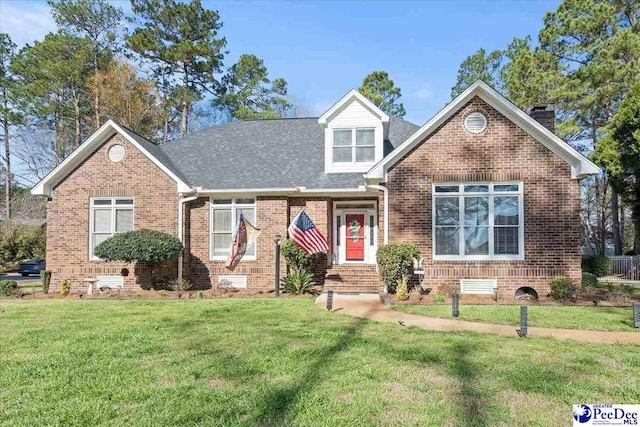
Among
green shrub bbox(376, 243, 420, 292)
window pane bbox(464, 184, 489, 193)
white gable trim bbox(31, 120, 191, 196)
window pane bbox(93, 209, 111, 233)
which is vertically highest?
white gable trim bbox(31, 120, 191, 196)

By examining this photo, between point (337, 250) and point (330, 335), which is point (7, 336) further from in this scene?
point (337, 250)

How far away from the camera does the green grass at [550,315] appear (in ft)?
26.8

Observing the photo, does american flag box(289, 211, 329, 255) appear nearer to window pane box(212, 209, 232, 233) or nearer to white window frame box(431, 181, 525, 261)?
window pane box(212, 209, 232, 233)

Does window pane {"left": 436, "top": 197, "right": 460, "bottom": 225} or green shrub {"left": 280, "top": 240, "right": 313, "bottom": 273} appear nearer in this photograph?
window pane {"left": 436, "top": 197, "right": 460, "bottom": 225}

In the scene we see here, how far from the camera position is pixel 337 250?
609 inches

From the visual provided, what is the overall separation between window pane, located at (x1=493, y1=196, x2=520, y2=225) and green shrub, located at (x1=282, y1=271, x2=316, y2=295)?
551cm

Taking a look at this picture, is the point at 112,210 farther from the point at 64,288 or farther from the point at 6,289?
the point at 6,289

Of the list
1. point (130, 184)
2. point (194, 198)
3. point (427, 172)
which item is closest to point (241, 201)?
point (194, 198)

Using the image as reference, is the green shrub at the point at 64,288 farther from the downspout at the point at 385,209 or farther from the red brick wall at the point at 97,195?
the downspout at the point at 385,209

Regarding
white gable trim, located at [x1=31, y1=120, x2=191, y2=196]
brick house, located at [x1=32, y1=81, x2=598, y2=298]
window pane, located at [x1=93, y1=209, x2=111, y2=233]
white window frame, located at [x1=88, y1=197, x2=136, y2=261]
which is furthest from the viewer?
window pane, located at [x1=93, y1=209, x2=111, y2=233]

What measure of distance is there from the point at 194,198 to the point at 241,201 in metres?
1.50

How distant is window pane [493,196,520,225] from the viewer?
1227 centimetres

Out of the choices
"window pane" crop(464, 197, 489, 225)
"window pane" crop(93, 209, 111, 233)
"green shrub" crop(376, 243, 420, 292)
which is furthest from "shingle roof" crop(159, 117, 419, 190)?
"window pane" crop(464, 197, 489, 225)

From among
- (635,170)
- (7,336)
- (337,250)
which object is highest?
(635,170)
